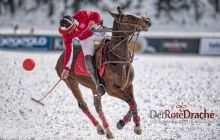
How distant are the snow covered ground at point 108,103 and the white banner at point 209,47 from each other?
624 cm

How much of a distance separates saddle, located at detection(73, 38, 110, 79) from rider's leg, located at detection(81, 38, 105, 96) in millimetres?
84

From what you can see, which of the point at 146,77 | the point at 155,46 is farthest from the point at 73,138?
the point at 155,46

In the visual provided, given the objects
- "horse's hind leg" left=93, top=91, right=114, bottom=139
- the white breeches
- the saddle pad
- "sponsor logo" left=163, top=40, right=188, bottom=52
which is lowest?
"sponsor logo" left=163, top=40, right=188, bottom=52

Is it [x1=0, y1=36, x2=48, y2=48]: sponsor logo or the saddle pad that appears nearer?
the saddle pad

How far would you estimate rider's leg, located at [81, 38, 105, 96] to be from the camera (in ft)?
26.8

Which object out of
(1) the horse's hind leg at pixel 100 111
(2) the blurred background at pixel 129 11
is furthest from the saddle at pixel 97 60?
(2) the blurred background at pixel 129 11

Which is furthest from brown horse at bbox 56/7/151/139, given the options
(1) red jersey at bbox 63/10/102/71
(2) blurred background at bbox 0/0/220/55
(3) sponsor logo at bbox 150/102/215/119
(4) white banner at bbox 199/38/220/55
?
(2) blurred background at bbox 0/0/220/55

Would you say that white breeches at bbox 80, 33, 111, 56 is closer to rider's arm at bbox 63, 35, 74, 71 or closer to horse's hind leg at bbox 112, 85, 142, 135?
rider's arm at bbox 63, 35, 74, 71

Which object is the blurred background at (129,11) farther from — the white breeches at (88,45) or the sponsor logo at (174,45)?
the white breeches at (88,45)

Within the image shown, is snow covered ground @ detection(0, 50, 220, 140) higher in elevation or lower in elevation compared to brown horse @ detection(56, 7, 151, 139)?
lower

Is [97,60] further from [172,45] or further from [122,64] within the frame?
[172,45]

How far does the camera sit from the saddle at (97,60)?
8.27 m

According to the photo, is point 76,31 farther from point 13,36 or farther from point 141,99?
point 13,36

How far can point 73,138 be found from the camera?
8.35m
